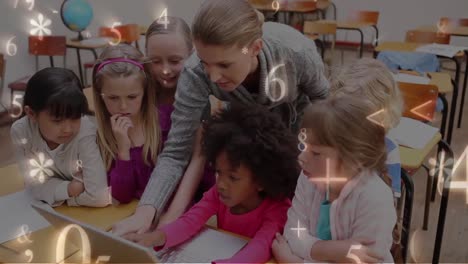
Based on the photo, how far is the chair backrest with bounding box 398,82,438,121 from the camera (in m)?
2.30

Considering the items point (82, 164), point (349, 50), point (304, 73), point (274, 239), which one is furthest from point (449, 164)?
point (349, 50)

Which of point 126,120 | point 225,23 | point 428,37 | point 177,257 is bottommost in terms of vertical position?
point 177,257

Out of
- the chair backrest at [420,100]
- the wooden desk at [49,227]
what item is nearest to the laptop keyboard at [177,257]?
the wooden desk at [49,227]

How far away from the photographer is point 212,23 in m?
1.15

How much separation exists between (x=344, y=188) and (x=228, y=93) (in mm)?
500

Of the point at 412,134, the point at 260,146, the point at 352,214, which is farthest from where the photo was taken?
the point at 412,134

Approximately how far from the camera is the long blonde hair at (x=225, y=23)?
45.5 inches

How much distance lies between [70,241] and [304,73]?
0.79m

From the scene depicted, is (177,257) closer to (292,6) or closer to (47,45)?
(47,45)

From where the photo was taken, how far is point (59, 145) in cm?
150

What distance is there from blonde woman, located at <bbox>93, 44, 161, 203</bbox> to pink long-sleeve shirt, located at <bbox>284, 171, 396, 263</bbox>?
0.56 meters

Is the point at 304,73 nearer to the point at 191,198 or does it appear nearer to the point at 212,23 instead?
the point at 212,23

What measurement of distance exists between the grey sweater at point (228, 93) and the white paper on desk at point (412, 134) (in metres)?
0.52

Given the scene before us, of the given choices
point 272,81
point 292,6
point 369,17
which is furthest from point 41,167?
point 292,6
